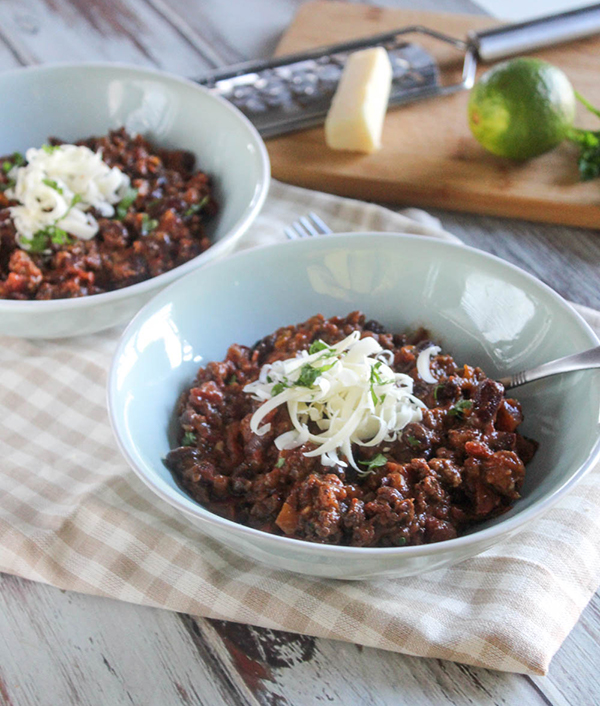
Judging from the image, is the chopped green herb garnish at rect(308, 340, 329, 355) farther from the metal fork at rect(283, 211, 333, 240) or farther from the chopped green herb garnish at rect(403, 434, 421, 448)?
the metal fork at rect(283, 211, 333, 240)

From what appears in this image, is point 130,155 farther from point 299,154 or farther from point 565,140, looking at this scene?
point 565,140

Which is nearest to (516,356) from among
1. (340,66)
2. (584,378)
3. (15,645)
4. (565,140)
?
(584,378)

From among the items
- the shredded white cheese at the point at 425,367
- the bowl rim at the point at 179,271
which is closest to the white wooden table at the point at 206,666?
the shredded white cheese at the point at 425,367

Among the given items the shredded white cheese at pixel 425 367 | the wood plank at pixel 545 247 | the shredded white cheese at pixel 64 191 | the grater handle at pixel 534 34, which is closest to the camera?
the shredded white cheese at pixel 425 367

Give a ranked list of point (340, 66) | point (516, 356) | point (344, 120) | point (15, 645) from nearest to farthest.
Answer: point (15, 645)
point (516, 356)
point (344, 120)
point (340, 66)

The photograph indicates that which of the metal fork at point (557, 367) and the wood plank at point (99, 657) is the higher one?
the metal fork at point (557, 367)

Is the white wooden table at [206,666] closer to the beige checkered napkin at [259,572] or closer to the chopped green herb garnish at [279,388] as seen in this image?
the beige checkered napkin at [259,572]
